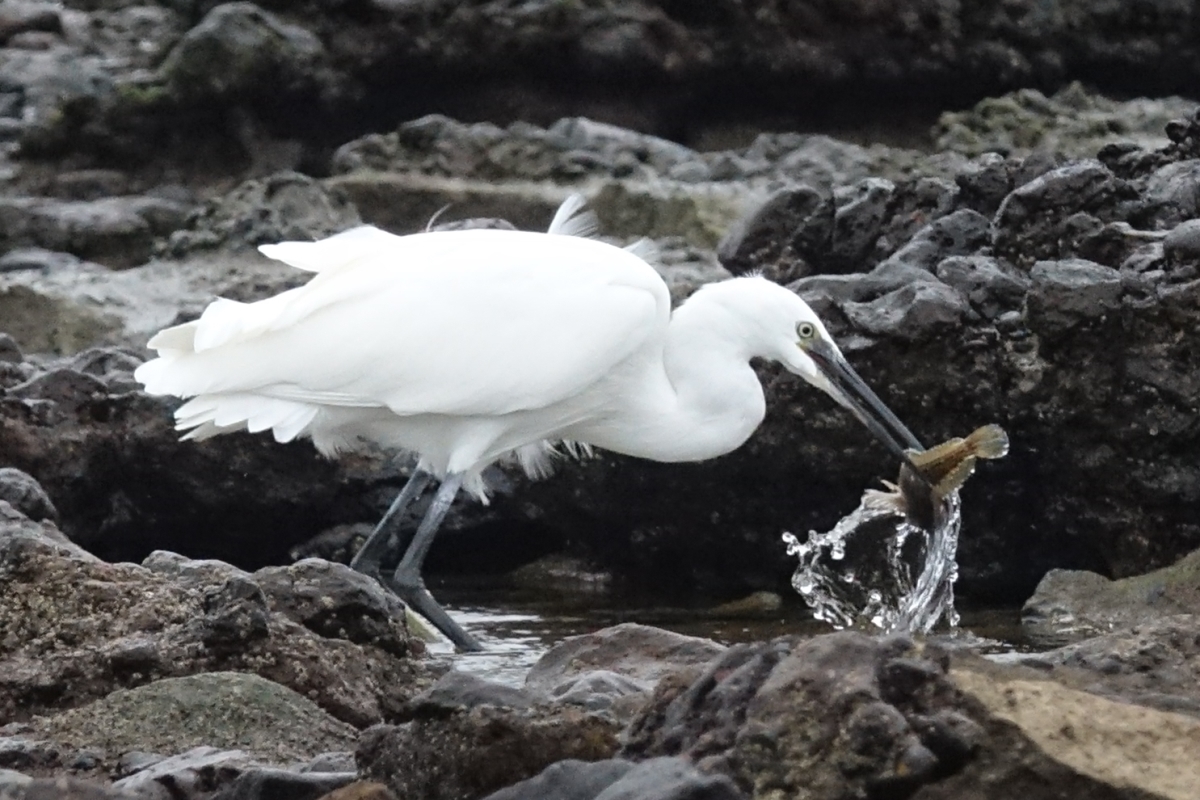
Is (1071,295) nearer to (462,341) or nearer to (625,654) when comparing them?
(462,341)

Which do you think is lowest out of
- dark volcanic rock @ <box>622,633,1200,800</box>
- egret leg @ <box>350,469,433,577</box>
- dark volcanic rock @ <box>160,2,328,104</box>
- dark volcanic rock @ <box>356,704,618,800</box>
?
dark volcanic rock @ <box>160,2,328,104</box>

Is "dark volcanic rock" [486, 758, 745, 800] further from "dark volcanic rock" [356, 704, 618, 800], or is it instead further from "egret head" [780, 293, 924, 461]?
"egret head" [780, 293, 924, 461]

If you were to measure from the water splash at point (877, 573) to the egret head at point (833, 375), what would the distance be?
311mm

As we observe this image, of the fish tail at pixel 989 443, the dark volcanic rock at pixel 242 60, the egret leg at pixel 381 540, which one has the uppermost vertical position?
the fish tail at pixel 989 443

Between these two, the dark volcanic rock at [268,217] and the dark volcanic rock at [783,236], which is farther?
the dark volcanic rock at [268,217]

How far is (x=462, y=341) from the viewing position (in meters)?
7.27

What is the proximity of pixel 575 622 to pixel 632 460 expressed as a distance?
3.30 feet

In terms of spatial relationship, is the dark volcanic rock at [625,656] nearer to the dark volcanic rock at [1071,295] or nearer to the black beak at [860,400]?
the black beak at [860,400]

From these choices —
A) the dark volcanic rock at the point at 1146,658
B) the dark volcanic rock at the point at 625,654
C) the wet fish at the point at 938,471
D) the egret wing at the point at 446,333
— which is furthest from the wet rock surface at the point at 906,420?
the dark volcanic rock at the point at 1146,658

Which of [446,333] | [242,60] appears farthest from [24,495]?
[242,60]

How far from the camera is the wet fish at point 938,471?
6.95 m

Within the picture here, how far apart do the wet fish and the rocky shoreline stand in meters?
0.47

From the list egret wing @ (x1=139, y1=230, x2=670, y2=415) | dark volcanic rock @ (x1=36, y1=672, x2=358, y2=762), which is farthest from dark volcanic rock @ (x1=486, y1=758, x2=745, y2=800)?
egret wing @ (x1=139, y1=230, x2=670, y2=415)

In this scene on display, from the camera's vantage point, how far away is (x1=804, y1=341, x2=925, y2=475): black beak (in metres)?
7.24
